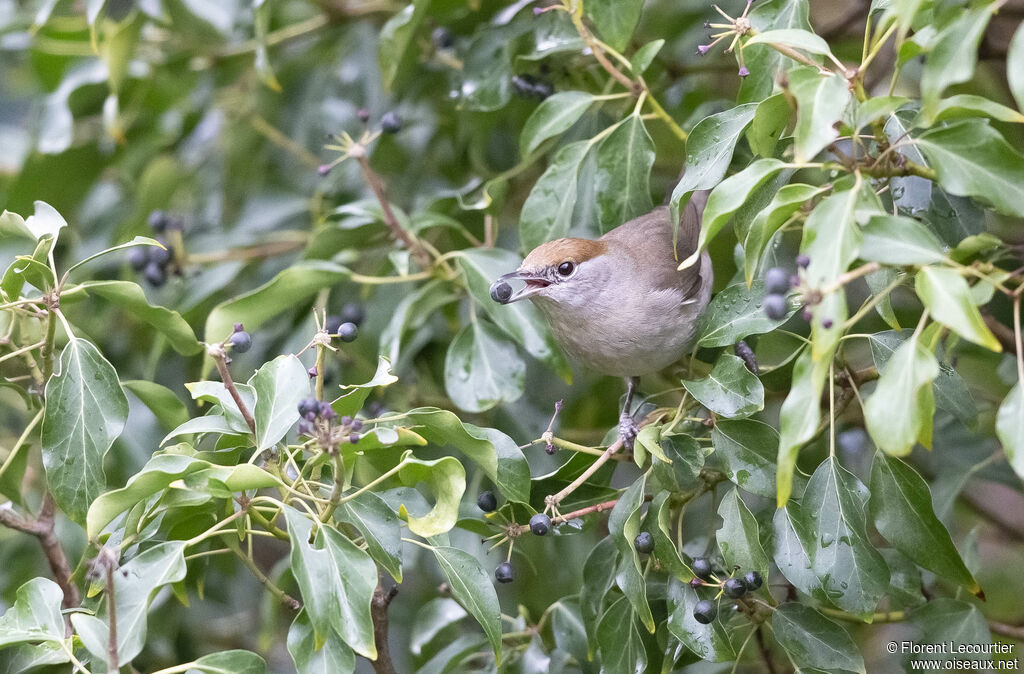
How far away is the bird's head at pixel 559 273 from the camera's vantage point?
3197mm

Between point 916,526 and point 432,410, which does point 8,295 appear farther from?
point 916,526

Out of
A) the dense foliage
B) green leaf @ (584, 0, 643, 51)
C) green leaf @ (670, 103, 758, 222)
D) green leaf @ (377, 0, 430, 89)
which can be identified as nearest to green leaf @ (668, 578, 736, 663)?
the dense foliage

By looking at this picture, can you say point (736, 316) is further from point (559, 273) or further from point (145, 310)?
point (145, 310)

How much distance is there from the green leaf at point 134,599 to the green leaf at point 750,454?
1.42m

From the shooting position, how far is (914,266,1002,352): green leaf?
1.68 meters

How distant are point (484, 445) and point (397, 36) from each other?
1682 millimetres

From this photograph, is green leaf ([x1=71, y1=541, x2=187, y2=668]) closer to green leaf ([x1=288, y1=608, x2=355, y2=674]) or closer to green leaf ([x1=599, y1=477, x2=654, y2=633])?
green leaf ([x1=288, y1=608, x2=355, y2=674])

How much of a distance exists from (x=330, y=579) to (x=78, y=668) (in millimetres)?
642

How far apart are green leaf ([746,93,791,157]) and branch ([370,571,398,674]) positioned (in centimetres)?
162

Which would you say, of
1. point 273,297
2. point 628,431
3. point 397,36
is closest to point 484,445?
point 628,431

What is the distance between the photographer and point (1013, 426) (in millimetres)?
1814

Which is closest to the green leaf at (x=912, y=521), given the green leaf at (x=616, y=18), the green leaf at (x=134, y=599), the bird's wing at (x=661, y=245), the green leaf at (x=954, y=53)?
the green leaf at (x=954, y=53)

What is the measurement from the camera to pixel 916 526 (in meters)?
2.37

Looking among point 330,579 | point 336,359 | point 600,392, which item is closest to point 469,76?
point 336,359
